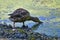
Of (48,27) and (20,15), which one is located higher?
(20,15)

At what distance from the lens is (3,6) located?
4160 mm

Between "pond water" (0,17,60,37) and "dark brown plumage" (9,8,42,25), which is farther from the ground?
"dark brown plumage" (9,8,42,25)

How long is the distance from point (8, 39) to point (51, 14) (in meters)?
0.76

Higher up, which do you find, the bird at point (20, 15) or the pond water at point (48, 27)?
the bird at point (20, 15)

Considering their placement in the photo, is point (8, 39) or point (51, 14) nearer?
point (8, 39)

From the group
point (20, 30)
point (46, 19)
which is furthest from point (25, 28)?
point (46, 19)

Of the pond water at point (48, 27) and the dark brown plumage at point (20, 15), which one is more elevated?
the dark brown plumage at point (20, 15)

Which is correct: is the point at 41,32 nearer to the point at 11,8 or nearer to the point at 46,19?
the point at 46,19

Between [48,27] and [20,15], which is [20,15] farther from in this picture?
[48,27]

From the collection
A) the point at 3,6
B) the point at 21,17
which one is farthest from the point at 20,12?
the point at 3,6

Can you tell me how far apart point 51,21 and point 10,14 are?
0.62 meters

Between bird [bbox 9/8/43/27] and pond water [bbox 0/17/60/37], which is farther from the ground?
bird [bbox 9/8/43/27]

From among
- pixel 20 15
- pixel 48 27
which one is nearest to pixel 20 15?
pixel 20 15

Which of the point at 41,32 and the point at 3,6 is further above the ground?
the point at 3,6
